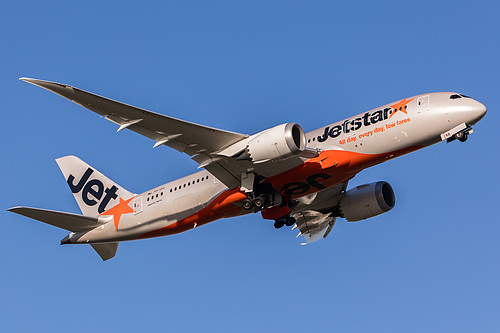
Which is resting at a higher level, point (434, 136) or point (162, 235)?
point (434, 136)

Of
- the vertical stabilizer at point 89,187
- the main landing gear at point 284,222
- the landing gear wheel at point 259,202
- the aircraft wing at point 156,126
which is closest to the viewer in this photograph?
the aircraft wing at point 156,126

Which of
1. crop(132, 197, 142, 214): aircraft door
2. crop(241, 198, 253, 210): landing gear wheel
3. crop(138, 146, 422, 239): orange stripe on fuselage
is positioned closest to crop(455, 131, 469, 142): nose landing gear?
crop(138, 146, 422, 239): orange stripe on fuselage

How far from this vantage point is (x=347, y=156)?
3103 centimetres

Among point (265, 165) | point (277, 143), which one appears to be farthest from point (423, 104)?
point (265, 165)

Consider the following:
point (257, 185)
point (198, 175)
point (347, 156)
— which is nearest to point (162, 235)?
point (198, 175)

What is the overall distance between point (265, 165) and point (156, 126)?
5129mm

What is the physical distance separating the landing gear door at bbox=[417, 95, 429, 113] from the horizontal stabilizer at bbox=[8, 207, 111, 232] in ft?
55.5

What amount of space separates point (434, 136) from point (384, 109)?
8.17 feet

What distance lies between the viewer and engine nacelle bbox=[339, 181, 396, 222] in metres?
37.0

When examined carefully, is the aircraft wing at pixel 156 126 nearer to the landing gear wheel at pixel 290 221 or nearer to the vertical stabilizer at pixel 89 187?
the landing gear wheel at pixel 290 221

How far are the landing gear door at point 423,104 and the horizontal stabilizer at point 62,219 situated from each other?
16.9 metres

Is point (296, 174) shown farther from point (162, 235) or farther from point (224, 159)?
point (162, 235)

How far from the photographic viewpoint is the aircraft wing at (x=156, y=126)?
1106 inches

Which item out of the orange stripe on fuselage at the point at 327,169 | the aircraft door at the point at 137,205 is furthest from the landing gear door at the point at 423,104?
the aircraft door at the point at 137,205
